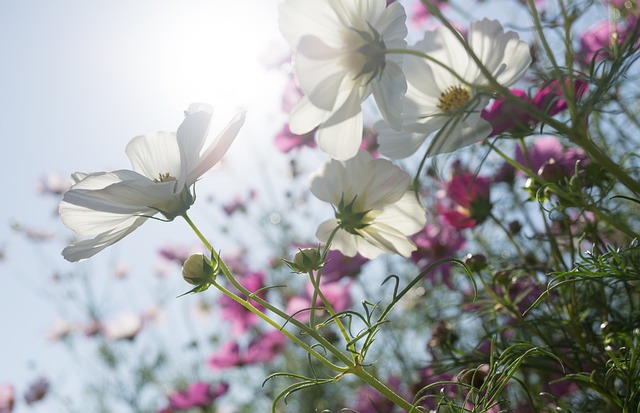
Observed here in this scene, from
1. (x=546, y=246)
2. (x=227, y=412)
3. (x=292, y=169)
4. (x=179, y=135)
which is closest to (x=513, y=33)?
(x=179, y=135)

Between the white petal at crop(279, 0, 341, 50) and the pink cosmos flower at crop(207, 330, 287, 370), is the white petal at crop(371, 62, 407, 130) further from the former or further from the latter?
the pink cosmos flower at crop(207, 330, 287, 370)

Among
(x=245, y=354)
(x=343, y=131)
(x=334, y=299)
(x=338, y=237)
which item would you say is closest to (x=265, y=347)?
(x=245, y=354)

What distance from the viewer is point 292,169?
1.66 meters

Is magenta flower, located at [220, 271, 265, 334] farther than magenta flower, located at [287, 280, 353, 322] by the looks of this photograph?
Yes

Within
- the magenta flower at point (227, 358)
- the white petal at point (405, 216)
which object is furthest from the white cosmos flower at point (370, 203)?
the magenta flower at point (227, 358)

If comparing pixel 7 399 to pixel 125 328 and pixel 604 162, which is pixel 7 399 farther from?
pixel 604 162

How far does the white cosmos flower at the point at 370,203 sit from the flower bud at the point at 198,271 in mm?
92

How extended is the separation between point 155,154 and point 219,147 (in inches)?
3.8

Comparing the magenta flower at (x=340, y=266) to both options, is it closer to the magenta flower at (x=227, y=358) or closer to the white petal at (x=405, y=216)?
the white petal at (x=405, y=216)

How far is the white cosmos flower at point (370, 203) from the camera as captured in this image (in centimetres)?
40

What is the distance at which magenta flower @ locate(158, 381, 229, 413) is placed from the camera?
4.17 ft

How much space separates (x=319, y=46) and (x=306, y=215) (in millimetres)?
1422

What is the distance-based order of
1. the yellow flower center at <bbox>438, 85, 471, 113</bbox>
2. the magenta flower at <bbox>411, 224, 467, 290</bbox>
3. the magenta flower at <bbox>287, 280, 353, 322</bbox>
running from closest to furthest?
the yellow flower center at <bbox>438, 85, 471, 113</bbox>
the magenta flower at <bbox>411, 224, 467, 290</bbox>
the magenta flower at <bbox>287, 280, 353, 322</bbox>


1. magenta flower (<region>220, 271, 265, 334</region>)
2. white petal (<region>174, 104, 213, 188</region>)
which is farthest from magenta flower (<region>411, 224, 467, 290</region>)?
magenta flower (<region>220, 271, 265, 334</region>)
